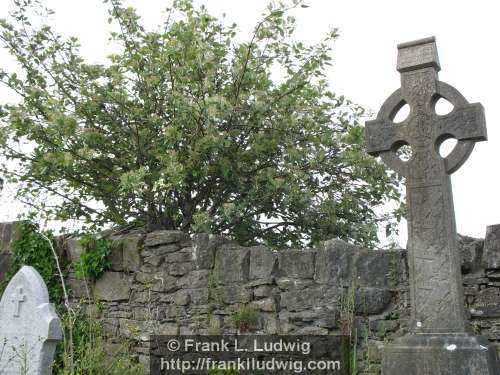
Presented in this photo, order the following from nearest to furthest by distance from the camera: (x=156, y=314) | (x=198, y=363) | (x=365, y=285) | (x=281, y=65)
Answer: (x=365, y=285), (x=198, y=363), (x=156, y=314), (x=281, y=65)

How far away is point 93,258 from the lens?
6.78 meters

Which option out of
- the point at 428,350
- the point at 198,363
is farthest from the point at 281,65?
the point at 428,350

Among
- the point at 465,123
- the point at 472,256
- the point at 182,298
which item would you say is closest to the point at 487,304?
the point at 472,256

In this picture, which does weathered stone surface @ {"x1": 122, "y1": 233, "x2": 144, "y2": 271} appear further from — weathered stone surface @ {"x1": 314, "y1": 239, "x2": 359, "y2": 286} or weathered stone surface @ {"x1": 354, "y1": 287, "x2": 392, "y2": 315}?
weathered stone surface @ {"x1": 354, "y1": 287, "x2": 392, "y2": 315}

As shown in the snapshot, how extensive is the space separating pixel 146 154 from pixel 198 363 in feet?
9.50

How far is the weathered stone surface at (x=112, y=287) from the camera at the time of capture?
662 cm

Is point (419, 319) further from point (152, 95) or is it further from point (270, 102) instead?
point (152, 95)

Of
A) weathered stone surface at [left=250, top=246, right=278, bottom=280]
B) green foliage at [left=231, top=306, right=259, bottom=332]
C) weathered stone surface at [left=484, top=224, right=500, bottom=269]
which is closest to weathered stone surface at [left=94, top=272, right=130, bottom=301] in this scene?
green foliage at [left=231, top=306, right=259, bottom=332]

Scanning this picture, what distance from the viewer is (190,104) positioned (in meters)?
7.02

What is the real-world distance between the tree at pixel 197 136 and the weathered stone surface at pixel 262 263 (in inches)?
49.1

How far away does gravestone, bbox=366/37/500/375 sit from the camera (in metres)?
4.21

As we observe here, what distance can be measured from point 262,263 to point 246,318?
21.5 inches

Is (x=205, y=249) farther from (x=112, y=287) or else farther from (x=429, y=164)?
(x=429, y=164)

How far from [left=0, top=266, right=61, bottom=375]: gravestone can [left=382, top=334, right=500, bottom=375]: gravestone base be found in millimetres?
2860
